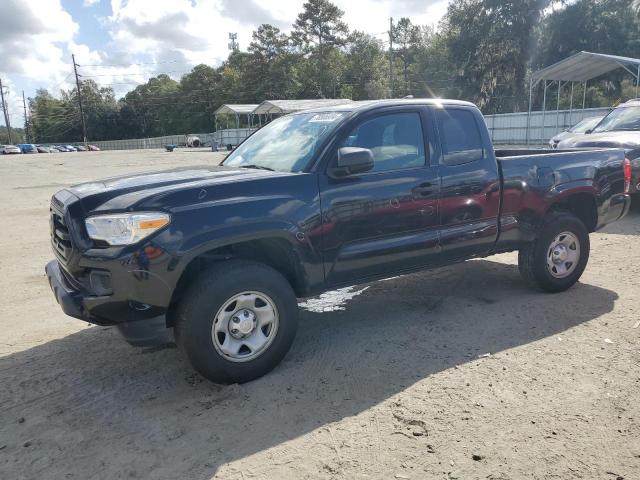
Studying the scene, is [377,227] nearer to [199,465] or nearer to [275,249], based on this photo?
[275,249]

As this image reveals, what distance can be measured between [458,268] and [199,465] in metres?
4.45

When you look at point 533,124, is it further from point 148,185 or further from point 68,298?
point 68,298

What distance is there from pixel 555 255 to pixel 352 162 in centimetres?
277

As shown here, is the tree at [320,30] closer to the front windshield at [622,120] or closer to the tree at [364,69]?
the tree at [364,69]

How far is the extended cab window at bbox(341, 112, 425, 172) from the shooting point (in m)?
4.23

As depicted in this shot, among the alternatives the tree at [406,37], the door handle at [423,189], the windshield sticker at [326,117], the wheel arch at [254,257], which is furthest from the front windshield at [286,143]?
the tree at [406,37]

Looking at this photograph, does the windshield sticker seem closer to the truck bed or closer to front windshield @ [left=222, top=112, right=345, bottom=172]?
front windshield @ [left=222, top=112, right=345, bottom=172]

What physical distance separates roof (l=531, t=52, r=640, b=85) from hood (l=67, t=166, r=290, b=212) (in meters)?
21.6

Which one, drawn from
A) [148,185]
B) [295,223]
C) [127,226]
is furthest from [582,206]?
[127,226]

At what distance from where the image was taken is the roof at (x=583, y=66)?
70.7 feet

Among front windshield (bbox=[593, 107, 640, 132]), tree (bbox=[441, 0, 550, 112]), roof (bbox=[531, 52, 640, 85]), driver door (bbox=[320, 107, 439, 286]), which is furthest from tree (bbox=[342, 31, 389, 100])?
driver door (bbox=[320, 107, 439, 286])

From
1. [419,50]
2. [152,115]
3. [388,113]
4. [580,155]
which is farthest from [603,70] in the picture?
[152,115]

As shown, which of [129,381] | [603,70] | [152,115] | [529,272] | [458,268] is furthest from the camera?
[152,115]

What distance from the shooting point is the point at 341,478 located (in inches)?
107
